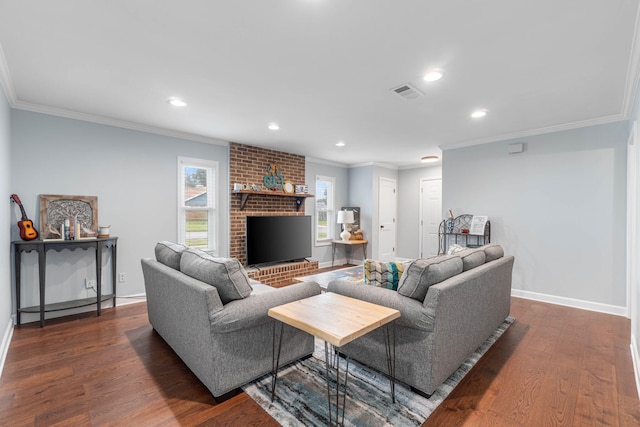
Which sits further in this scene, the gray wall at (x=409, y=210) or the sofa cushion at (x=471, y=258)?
the gray wall at (x=409, y=210)

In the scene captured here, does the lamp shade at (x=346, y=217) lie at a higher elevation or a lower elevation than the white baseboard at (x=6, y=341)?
higher

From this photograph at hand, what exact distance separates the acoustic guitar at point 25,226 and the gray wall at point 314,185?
4.11m

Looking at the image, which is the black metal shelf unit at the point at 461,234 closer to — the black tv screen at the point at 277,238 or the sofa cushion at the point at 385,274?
the black tv screen at the point at 277,238

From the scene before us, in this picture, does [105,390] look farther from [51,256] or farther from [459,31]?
[459,31]

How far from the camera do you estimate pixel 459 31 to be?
6.31 ft

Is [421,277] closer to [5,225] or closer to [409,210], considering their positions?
[5,225]

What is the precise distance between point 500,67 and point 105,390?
3743 mm

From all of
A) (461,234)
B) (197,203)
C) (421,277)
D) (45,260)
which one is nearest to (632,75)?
(421,277)

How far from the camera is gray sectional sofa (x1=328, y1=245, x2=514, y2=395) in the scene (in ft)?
6.17

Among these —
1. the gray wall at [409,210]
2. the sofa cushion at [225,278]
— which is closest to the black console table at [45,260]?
the sofa cushion at [225,278]

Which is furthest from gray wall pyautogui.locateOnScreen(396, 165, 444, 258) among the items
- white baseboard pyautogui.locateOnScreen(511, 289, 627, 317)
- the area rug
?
the area rug

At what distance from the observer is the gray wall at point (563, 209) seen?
12.0 ft

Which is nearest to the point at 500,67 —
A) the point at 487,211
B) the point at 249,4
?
the point at 249,4

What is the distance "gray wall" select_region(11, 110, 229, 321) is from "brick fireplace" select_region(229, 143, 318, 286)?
25.2 inches
